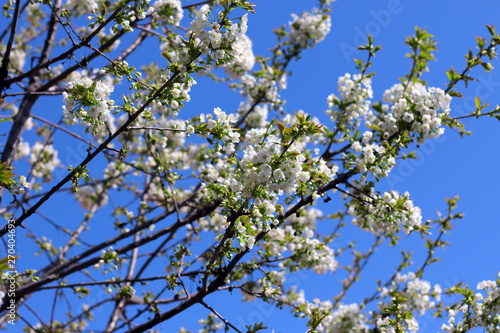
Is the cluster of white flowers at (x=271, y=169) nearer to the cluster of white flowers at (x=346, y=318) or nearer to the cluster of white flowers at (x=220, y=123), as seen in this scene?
the cluster of white flowers at (x=220, y=123)

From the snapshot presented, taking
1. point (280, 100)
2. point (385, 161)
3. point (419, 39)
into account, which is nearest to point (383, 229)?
point (385, 161)

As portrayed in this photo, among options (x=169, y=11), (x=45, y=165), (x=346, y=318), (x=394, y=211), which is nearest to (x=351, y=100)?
(x=394, y=211)

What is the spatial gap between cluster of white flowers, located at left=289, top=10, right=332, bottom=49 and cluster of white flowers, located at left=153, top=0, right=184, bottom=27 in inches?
85.7

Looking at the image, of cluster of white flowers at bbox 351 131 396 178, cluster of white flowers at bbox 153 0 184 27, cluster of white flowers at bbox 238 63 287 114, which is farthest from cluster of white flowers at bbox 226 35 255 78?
cluster of white flowers at bbox 351 131 396 178

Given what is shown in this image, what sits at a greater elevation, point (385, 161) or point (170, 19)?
point (170, 19)

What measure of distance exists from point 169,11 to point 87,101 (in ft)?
7.63

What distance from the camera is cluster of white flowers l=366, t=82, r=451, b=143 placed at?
12.2 feet

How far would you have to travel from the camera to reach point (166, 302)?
4828 millimetres

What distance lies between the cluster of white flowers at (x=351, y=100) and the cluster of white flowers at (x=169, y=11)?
1956mm

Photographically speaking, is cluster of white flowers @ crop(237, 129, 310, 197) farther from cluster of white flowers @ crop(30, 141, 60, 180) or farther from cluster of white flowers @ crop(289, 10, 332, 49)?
cluster of white flowers @ crop(30, 141, 60, 180)

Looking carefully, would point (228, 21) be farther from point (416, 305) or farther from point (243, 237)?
point (416, 305)

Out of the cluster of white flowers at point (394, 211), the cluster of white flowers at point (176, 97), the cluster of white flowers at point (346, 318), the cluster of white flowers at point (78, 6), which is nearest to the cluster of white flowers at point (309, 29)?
the cluster of white flowers at point (78, 6)

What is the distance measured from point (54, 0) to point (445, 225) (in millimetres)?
5407

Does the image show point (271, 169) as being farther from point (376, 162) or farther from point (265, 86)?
point (265, 86)
